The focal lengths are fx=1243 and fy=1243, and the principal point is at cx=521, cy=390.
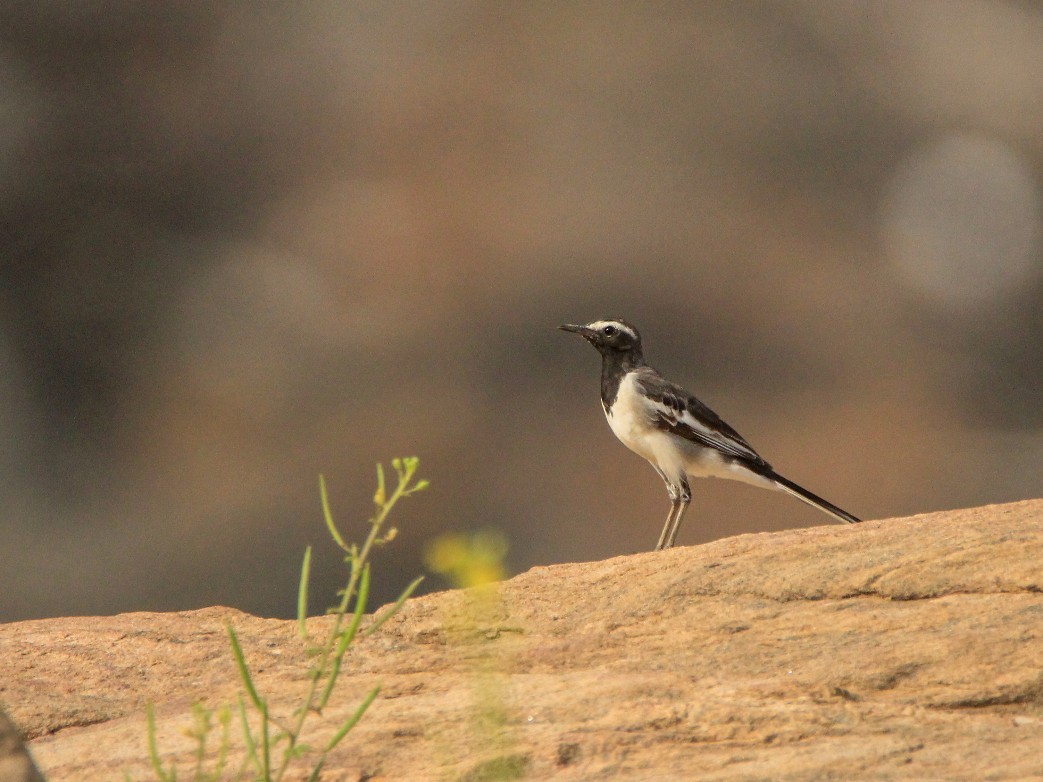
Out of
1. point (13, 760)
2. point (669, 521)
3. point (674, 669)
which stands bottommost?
point (13, 760)

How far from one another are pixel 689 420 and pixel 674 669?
4699 millimetres

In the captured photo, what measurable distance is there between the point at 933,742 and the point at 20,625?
3.86 metres

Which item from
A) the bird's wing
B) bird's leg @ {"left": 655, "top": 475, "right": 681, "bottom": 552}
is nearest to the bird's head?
the bird's wing

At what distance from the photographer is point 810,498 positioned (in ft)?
27.2

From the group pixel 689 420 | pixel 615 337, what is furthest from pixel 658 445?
pixel 615 337

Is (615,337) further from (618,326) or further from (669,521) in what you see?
(669,521)

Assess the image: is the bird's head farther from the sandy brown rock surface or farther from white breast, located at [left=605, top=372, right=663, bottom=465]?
the sandy brown rock surface

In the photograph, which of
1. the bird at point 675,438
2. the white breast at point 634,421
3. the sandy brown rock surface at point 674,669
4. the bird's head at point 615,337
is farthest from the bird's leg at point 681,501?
the sandy brown rock surface at point 674,669

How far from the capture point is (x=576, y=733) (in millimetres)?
3248

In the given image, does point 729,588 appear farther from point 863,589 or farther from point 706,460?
point 706,460

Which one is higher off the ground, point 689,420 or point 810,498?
point 689,420

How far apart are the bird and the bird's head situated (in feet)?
0.31

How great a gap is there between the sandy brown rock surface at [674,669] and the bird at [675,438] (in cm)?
288

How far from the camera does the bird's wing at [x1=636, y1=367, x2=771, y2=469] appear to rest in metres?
8.46
